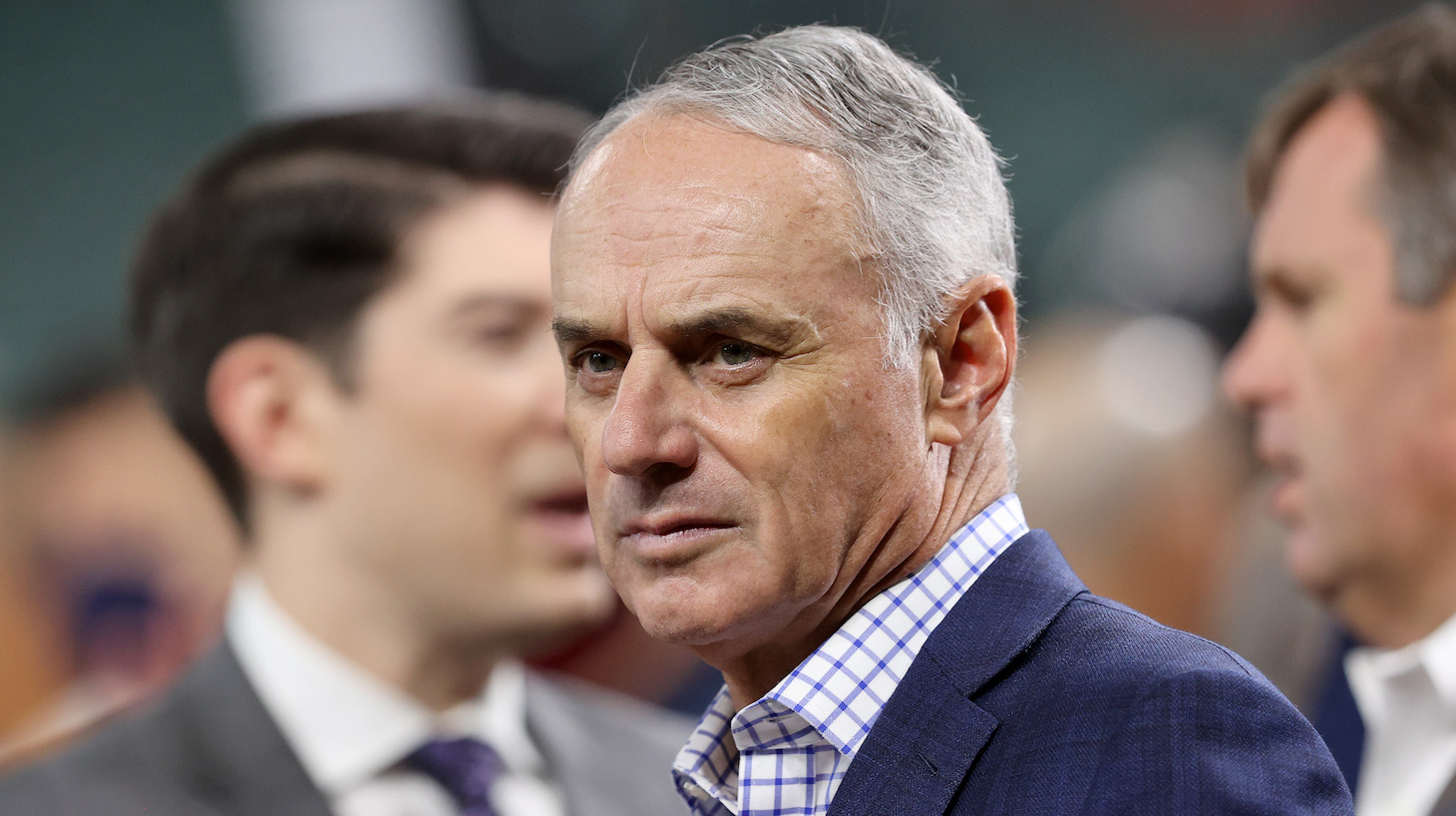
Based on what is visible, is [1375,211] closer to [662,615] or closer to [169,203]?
[662,615]

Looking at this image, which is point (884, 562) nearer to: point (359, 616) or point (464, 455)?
point (464, 455)

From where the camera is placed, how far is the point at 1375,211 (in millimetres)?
2041

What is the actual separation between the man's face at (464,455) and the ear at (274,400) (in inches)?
2.2

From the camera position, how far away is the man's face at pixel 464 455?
2090mm

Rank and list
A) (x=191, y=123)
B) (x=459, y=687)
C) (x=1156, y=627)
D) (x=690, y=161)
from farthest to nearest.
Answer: (x=191, y=123) → (x=459, y=687) → (x=690, y=161) → (x=1156, y=627)

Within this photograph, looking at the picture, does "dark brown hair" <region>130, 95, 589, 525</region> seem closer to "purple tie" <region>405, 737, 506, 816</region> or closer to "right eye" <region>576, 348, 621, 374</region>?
"purple tie" <region>405, 737, 506, 816</region>

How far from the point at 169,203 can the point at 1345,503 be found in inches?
78.4

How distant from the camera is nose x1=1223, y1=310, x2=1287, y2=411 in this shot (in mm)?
2145

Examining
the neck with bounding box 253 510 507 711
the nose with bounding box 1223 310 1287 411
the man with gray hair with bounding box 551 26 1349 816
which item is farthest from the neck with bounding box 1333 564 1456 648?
the neck with bounding box 253 510 507 711

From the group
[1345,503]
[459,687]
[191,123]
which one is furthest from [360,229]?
[191,123]

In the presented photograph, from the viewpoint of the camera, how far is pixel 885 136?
1318 mm

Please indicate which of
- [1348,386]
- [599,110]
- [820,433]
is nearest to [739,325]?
[820,433]

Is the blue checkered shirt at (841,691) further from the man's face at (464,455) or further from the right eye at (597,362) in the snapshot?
the man's face at (464,455)

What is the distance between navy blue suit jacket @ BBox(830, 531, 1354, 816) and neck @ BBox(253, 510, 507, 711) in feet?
3.68
